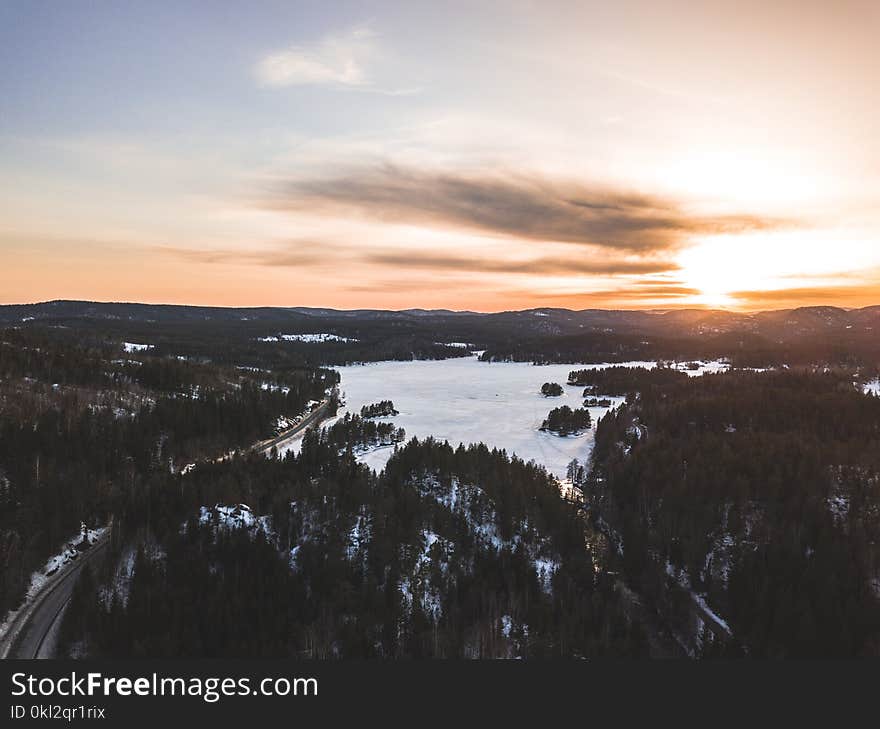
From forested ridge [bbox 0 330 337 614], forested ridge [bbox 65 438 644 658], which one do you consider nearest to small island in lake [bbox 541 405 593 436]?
forested ridge [bbox 65 438 644 658]

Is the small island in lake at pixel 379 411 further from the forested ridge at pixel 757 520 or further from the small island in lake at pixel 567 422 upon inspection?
the forested ridge at pixel 757 520

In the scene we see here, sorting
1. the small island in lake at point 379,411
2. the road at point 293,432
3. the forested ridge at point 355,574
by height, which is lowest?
the forested ridge at point 355,574

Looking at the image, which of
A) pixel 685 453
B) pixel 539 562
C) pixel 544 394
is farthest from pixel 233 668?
pixel 544 394

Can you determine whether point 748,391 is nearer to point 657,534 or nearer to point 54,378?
point 657,534

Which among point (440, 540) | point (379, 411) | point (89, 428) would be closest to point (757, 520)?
point (440, 540)

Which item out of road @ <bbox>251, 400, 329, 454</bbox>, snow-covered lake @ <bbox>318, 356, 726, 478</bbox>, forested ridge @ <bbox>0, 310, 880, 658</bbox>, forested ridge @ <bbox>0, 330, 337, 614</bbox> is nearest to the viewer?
forested ridge @ <bbox>0, 310, 880, 658</bbox>

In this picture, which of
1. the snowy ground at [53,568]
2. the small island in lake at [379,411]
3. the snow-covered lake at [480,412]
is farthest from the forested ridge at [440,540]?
the small island in lake at [379,411]

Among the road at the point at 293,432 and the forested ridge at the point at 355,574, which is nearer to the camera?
the forested ridge at the point at 355,574

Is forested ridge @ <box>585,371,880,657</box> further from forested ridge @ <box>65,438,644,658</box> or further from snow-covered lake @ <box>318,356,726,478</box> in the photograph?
snow-covered lake @ <box>318,356,726,478</box>
